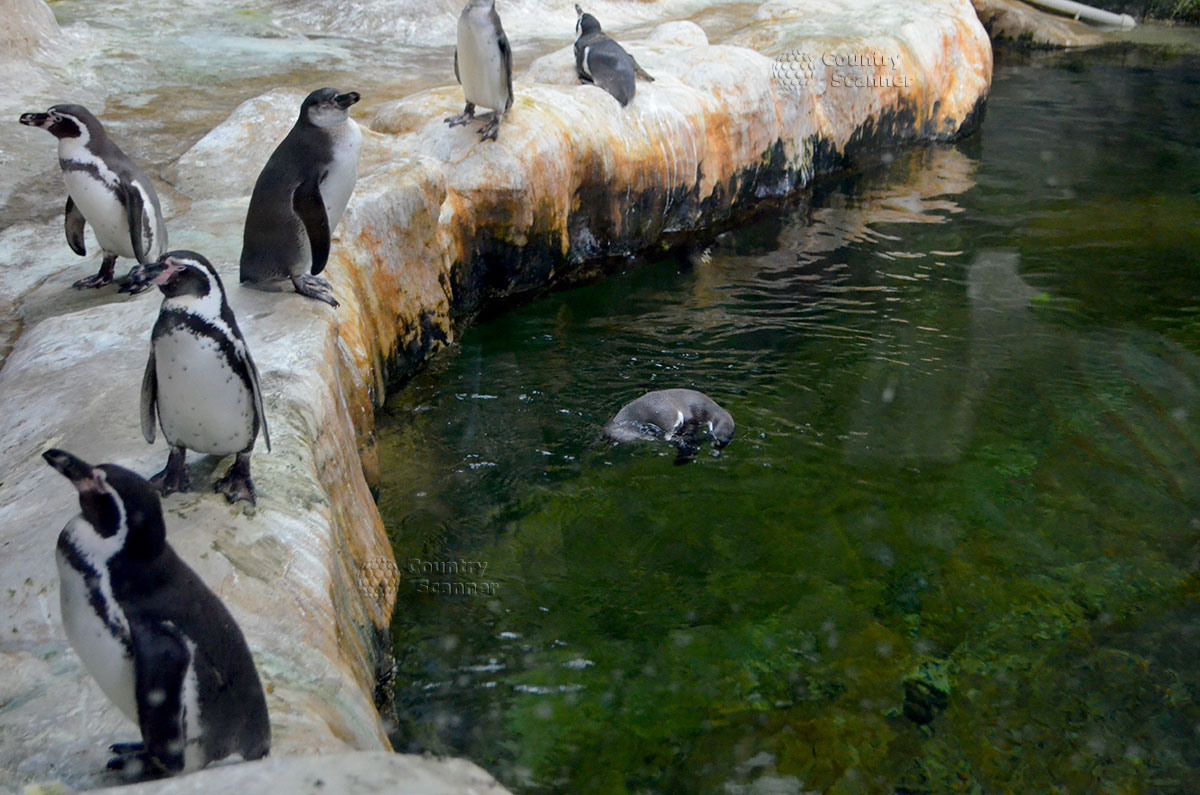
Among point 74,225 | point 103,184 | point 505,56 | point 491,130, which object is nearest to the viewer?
point 103,184

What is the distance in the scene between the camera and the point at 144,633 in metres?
1.78

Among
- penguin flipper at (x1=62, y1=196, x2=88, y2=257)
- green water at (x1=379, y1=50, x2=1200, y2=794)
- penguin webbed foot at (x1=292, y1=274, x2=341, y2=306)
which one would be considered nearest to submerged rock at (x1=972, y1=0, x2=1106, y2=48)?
green water at (x1=379, y1=50, x2=1200, y2=794)

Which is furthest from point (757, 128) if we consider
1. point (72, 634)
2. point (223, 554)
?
point (72, 634)

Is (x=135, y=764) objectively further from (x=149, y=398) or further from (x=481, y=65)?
(x=481, y=65)

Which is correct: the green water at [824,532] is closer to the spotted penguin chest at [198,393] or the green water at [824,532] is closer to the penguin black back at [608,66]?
the spotted penguin chest at [198,393]

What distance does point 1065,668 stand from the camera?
12.2 feet

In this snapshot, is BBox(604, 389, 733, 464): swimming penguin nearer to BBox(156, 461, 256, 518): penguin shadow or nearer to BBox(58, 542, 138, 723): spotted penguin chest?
BBox(156, 461, 256, 518): penguin shadow

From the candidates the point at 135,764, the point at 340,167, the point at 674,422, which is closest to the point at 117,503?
the point at 135,764

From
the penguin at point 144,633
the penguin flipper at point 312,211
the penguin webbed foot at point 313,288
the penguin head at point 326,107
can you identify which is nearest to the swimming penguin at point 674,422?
the penguin webbed foot at point 313,288

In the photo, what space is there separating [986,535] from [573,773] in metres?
2.29

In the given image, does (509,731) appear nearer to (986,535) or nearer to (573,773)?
(573,773)

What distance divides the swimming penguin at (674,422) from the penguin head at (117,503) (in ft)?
11.0

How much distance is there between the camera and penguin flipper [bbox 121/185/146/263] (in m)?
3.94

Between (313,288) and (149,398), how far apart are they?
4.66ft
